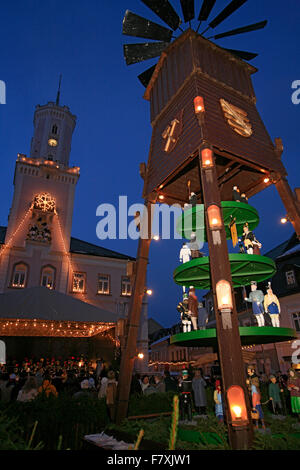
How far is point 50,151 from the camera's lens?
3684 cm

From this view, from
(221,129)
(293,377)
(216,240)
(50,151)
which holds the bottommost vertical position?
(293,377)

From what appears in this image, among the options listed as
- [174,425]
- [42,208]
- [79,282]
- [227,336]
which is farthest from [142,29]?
[79,282]

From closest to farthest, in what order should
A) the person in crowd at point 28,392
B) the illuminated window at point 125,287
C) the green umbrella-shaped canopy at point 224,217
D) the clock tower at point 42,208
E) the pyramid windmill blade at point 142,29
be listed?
the green umbrella-shaped canopy at point 224,217 < the pyramid windmill blade at point 142,29 < the person in crowd at point 28,392 < the clock tower at point 42,208 < the illuminated window at point 125,287

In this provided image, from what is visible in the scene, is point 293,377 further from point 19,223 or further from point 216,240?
point 19,223

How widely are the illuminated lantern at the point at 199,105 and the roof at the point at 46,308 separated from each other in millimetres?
11417

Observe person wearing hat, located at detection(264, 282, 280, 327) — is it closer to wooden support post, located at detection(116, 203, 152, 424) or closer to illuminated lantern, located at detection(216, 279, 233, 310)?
illuminated lantern, located at detection(216, 279, 233, 310)

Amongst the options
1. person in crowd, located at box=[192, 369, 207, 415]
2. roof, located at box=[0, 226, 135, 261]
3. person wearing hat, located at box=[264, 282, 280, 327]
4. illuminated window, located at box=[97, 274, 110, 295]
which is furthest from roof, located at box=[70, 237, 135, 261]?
person wearing hat, located at box=[264, 282, 280, 327]

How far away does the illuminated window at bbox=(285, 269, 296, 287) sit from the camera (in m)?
26.1

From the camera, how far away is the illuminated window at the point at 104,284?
31.7 meters

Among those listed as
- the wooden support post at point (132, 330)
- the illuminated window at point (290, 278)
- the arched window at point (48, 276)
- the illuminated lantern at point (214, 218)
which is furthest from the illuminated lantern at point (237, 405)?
the arched window at point (48, 276)

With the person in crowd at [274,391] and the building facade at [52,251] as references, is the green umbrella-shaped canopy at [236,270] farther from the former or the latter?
the building facade at [52,251]

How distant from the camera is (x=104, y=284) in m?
32.1
